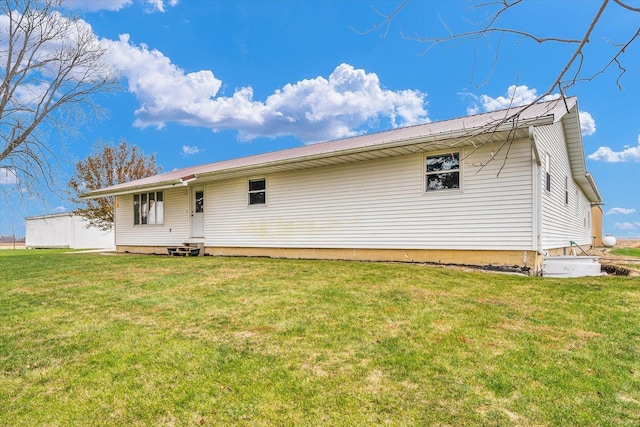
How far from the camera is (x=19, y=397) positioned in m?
3.24

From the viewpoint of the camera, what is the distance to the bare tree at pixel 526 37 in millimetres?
2651

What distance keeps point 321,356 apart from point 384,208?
6.92 meters

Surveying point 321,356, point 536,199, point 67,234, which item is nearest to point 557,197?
point 536,199

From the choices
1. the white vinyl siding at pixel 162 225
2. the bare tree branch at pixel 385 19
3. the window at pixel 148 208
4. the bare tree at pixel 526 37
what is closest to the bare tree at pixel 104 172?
the white vinyl siding at pixel 162 225

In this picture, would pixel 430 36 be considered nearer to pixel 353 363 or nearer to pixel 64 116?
pixel 353 363

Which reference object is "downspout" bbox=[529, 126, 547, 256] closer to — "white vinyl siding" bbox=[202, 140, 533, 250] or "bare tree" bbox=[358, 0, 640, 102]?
Answer: "white vinyl siding" bbox=[202, 140, 533, 250]

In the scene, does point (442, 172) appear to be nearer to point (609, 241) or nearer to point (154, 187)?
point (154, 187)

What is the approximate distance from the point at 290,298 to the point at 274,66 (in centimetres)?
1226

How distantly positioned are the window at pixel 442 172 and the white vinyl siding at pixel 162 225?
9952 millimetres

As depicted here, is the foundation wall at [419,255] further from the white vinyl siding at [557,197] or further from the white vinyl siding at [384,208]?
the white vinyl siding at [557,197]

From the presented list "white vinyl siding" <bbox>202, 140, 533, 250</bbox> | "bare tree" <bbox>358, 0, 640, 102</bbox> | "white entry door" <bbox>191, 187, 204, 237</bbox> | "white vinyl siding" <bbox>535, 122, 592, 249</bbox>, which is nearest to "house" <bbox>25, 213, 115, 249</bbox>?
"white entry door" <bbox>191, 187, 204, 237</bbox>

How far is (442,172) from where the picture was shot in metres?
9.42

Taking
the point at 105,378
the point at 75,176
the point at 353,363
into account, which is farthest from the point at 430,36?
the point at 75,176

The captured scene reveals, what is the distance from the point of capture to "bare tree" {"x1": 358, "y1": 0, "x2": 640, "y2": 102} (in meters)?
2.65
